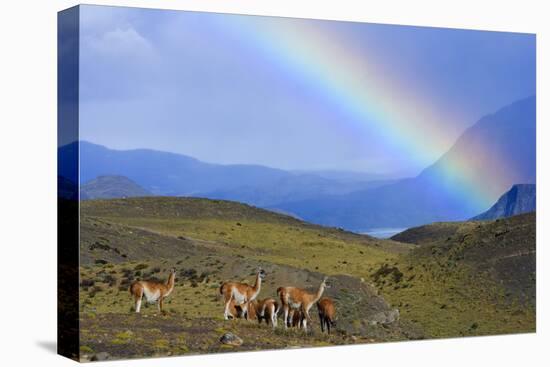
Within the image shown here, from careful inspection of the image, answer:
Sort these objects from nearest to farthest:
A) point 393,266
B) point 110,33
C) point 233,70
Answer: point 110,33 < point 233,70 < point 393,266

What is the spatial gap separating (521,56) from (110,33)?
8678 millimetres

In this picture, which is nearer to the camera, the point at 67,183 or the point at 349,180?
the point at 67,183

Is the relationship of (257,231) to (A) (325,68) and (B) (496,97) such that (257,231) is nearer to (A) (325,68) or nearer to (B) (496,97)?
(A) (325,68)

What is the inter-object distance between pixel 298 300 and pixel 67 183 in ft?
15.1

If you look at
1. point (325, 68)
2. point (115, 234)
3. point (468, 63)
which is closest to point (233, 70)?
point (325, 68)

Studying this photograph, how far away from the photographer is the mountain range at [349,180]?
22.0 meters

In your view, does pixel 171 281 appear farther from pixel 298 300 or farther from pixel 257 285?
pixel 298 300

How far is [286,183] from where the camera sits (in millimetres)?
23469

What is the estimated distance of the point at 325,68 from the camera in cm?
2394

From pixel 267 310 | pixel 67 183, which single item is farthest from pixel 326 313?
pixel 67 183

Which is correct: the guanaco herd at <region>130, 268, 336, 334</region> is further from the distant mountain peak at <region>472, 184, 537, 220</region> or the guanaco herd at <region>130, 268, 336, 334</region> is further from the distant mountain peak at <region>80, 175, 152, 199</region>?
the distant mountain peak at <region>472, 184, 537, 220</region>

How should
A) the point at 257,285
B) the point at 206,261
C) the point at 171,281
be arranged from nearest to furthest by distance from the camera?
the point at 171,281, the point at 206,261, the point at 257,285

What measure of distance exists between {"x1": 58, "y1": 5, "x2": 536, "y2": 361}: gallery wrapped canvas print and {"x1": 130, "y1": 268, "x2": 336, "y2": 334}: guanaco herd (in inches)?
1.1

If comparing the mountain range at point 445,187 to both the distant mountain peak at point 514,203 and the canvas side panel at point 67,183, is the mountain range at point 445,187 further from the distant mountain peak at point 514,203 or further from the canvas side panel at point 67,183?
the canvas side panel at point 67,183
